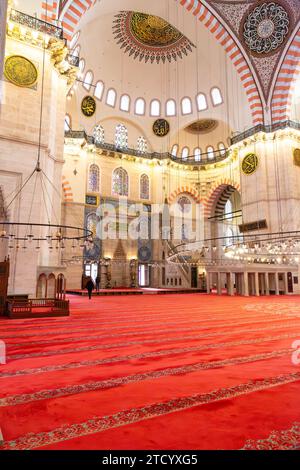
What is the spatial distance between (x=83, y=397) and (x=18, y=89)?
26.3ft

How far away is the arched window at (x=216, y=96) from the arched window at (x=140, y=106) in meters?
3.60

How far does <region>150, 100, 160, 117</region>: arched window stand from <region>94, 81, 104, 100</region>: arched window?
285 cm

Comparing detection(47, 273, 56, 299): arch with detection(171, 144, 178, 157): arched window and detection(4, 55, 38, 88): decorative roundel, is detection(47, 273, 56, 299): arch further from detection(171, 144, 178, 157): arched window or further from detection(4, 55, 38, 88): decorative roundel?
detection(171, 144, 178, 157): arched window

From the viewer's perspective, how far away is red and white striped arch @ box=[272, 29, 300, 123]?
1202 cm

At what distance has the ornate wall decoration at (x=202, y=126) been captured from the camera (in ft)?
57.2

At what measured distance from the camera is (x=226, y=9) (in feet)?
39.3

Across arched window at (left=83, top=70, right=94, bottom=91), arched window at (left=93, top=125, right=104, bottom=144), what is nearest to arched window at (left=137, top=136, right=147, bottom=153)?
arched window at (left=93, top=125, right=104, bottom=144)

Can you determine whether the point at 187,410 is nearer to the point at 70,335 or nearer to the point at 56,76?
the point at 70,335

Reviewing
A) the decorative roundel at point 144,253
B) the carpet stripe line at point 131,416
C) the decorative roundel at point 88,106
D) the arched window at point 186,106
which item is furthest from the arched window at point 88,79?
the carpet stripe line at point 131,416

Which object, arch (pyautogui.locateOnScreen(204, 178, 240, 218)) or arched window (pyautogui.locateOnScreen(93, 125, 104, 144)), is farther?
arch (pyautogui.locateOnScreen(204, 178, 240, 218))

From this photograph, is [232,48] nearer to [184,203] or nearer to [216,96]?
[216,96]

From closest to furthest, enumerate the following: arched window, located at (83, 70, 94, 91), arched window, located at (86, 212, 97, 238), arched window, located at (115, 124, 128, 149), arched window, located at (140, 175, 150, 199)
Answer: arched window, located at (83, 70, 94, 91) < arched window, located at (86, 212, 97, 238) < arched window, located at (115, 124, 128, 149) < arched window, located at (140, 175, 150, 199)

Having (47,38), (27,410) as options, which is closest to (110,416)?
(27,410)

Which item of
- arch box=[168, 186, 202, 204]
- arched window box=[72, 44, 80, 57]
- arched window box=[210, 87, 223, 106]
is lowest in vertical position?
arch box=[168, 186, 202, 204]
